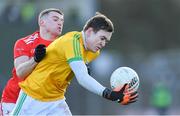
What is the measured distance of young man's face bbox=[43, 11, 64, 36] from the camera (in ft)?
32.9

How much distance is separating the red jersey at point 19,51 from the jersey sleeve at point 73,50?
119 cm

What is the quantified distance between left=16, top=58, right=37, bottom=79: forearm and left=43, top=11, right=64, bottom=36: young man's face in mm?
842

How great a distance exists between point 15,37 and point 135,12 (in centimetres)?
3302

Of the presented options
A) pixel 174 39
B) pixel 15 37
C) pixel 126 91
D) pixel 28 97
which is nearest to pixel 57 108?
pixel 28 97

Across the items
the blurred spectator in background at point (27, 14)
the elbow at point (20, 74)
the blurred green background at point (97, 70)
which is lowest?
the blurred green background at point (97, 70)

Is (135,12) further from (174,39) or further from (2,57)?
(2,57)

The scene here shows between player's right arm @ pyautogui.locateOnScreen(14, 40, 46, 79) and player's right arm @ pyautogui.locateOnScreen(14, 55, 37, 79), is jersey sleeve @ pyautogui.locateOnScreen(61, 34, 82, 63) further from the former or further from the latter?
player's right arm @ pyautogui.locateOnScreen(14, 55, 37, 79)

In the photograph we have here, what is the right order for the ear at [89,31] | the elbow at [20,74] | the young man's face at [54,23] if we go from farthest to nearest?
the young man's face at [54,23], the elbow at [20,74], the ear at [89,31]

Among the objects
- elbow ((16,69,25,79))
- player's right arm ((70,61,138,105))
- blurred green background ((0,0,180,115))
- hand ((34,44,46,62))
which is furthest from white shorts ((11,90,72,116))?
blurred green background ((0,0,180,115))

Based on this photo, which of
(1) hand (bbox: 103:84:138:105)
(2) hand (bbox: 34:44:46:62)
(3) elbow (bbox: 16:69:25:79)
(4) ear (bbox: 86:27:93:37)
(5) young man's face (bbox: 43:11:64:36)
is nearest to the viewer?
(1) hand (bbox: 103:84:138:105)

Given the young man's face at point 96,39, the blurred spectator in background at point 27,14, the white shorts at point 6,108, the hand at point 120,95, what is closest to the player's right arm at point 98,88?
the hand at point 120,95

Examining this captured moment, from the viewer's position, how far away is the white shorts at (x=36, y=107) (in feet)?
29.8

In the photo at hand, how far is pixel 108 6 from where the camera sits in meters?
53.5

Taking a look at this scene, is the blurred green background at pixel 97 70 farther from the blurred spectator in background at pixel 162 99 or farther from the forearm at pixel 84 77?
the forearm at pixel 84 77
